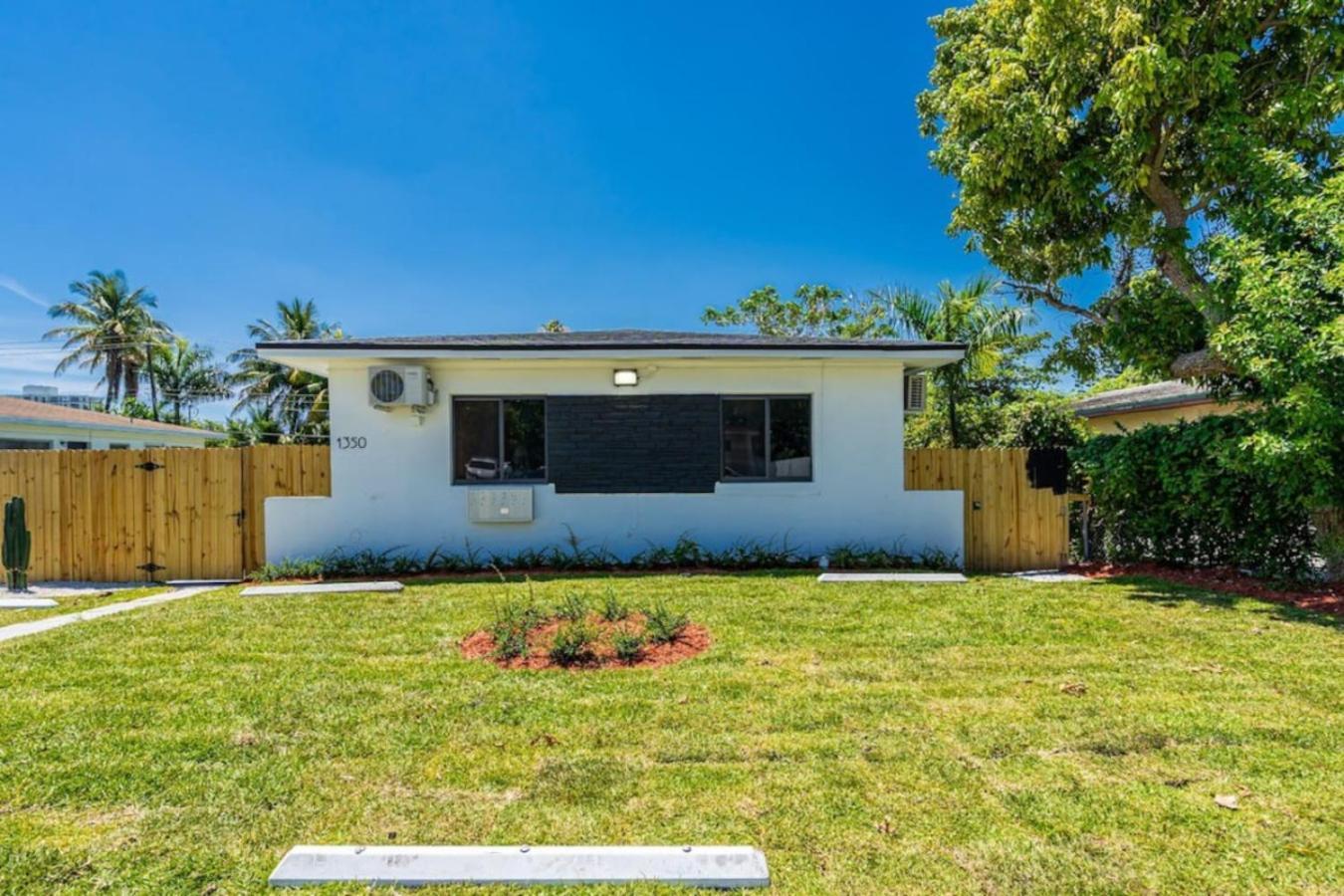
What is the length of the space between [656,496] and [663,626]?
3639 mm

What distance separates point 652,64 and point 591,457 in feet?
27.6

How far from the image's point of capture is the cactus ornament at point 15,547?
7.79 metres

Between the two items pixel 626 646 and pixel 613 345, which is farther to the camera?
pixel 613 345

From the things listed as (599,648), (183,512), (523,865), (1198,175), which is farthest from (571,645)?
(1198,175)

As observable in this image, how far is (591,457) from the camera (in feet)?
28.1

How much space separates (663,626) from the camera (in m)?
5.02

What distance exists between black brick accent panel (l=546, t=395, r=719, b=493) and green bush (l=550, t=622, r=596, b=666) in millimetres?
3921

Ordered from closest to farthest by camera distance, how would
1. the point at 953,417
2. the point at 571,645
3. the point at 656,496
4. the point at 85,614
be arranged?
the point at 571,645 < the point at 85,614 < the point at 656,496 < the point at 953,417

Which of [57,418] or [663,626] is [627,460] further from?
[57,418]

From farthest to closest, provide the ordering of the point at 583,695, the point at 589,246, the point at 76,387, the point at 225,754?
the point at 76,387 → the point at 589,246 → the point at 583,695 → the point at 225,754

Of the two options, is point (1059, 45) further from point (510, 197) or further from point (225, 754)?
point (510, 197)

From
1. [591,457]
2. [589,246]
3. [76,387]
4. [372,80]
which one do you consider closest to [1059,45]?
[591,457]

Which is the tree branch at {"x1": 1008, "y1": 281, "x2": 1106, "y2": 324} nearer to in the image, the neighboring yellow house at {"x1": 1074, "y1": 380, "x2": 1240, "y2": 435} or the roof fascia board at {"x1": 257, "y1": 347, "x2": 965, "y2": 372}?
the neighboring yellow house at {"x1": 1074, "y1": 380, "x2": 1240, "y2": 435}

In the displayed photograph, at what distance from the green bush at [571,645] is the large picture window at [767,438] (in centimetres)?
428
